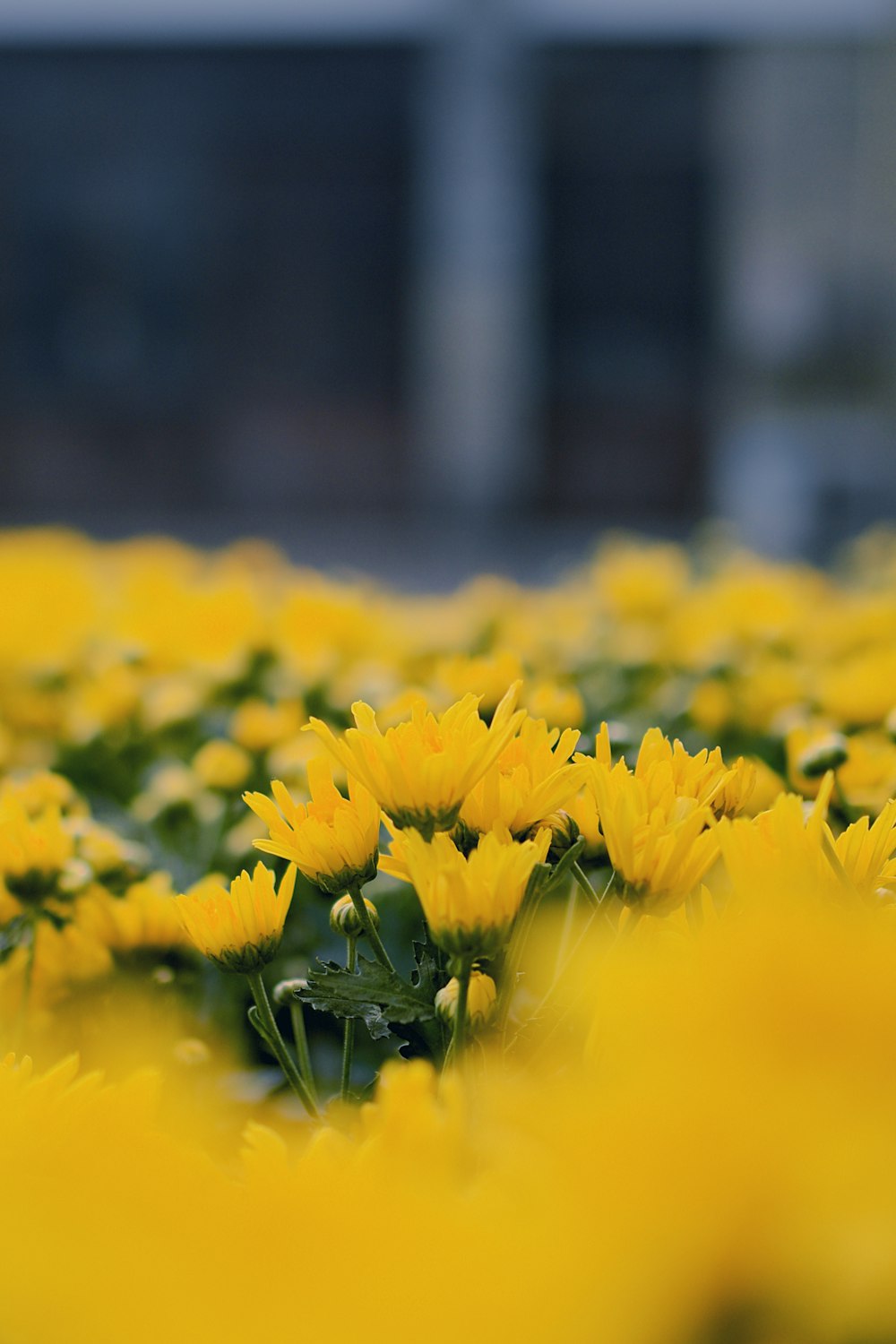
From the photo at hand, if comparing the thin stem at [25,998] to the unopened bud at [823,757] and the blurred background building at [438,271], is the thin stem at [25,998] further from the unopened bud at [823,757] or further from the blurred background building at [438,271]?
the blurred background building at [438,271]

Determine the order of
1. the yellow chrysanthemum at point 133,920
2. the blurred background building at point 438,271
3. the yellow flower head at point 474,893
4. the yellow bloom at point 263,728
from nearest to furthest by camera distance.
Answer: the yellow flower head at point 474,893 < the yellow chrysanthemum at point 133,920 < the yellow bloom at point 263,728 < the blurred background building at point 438,271

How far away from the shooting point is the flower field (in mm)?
224

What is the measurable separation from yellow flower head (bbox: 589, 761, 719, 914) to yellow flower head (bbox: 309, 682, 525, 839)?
33 millimetres

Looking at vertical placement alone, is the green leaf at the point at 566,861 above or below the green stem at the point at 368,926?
above

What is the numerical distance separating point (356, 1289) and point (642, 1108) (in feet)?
0.18

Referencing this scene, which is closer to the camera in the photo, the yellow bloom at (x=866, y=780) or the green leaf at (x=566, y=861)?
the green leaf at (x=566, y=861)

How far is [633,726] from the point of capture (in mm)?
831

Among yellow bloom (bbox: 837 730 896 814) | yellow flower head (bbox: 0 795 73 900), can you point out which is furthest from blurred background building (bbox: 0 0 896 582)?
yellow flower head (bbox: 0 795 73 900)

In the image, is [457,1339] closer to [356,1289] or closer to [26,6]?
[356,1289]

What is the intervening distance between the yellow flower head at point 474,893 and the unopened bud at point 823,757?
33cm

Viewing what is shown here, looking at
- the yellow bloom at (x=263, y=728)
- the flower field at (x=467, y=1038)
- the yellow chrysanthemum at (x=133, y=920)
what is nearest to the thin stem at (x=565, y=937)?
the flower field at (x=467, y=1038)

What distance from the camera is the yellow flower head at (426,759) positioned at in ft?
1.24

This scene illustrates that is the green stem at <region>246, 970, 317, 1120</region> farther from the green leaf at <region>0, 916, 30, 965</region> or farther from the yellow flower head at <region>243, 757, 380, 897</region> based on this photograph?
the green leaf at <region>0, 916, 30, 965</region>

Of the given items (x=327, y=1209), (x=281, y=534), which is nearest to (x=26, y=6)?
(x=281, y=534)
